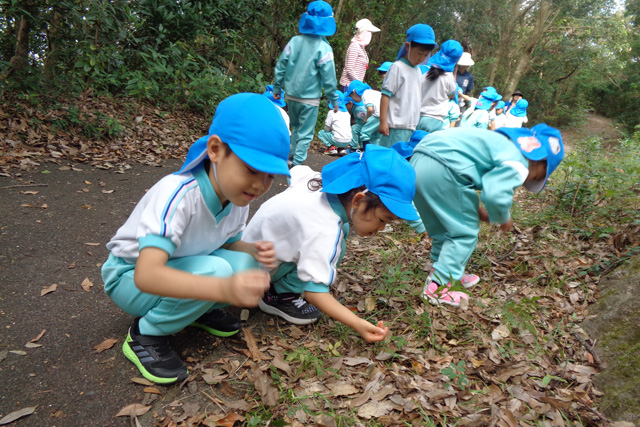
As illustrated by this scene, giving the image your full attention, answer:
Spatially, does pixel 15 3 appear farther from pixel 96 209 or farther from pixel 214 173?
pixel 214 173

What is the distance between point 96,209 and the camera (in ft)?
13.3

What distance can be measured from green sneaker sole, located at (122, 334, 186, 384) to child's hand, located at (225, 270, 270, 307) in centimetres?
84

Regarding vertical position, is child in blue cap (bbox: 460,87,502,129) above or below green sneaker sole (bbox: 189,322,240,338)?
above

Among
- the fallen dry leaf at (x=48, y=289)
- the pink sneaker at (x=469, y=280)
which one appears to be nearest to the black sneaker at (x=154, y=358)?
the fallen dry leaf at (x=48, y=289)

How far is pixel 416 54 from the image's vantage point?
4812mm

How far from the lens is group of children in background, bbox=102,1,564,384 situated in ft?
5.68

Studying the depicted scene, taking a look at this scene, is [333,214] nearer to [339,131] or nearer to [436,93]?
[436,93]

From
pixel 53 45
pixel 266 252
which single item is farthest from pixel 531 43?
pixel 266 252

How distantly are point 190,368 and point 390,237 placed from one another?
8.88 ft

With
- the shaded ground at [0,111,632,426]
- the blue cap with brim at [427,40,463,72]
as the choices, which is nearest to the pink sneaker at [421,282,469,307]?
the shaded ground at [0,111,632,426]

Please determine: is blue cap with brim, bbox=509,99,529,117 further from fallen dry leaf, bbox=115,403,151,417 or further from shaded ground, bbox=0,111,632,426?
fallen dry leaf, bbox=115,403,151,417

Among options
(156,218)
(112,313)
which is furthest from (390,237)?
(156,218)

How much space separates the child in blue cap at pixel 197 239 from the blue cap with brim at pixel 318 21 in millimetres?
3778

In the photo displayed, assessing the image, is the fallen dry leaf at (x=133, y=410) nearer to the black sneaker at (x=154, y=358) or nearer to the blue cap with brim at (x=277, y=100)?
the black sneaker at (x=154, y=358)
